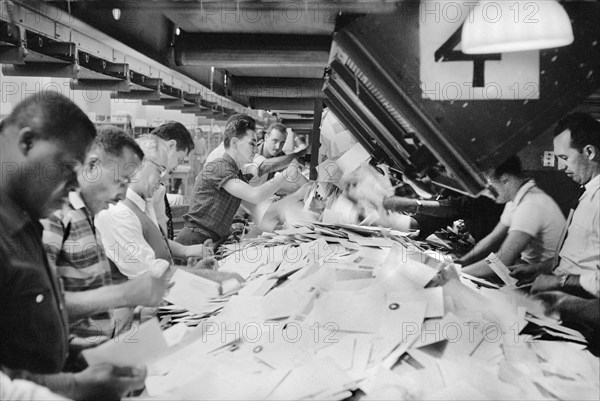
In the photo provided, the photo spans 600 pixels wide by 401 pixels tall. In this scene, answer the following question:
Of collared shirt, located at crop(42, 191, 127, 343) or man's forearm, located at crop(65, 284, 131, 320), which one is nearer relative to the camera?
man's forearm, located at crop(65, 284, 131, 320)

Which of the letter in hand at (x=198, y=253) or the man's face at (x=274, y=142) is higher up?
the man's face at (x=274, y=142)

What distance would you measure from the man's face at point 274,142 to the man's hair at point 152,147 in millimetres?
3131

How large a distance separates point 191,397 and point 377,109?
1500 millimetres

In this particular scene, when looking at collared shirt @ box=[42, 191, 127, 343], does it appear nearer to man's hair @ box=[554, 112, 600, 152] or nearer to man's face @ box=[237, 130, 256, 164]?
man's hair @ box=[554, 112, 600, 152]

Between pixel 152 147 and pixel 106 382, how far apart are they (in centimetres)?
209

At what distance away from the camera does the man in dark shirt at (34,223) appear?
1418 millimetres

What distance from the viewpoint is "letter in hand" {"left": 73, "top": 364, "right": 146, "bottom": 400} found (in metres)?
1.41

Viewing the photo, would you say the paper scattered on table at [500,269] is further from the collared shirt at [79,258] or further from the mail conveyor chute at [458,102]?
the collared shirt at [79,258]

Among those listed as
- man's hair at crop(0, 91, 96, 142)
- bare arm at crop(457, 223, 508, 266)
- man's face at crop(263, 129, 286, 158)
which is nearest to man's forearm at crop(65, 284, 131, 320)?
man's hair at crop(0, 91, 96, 142)

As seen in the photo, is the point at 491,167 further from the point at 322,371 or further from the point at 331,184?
the point at 331,184

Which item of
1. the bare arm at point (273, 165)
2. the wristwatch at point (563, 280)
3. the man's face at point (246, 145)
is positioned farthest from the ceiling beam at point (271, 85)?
the wristwatch at point (563, 280)

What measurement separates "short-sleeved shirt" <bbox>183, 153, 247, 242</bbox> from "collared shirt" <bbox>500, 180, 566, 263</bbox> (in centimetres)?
203

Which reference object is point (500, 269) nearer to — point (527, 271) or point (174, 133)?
point (527, 271)

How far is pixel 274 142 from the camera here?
260 inches
